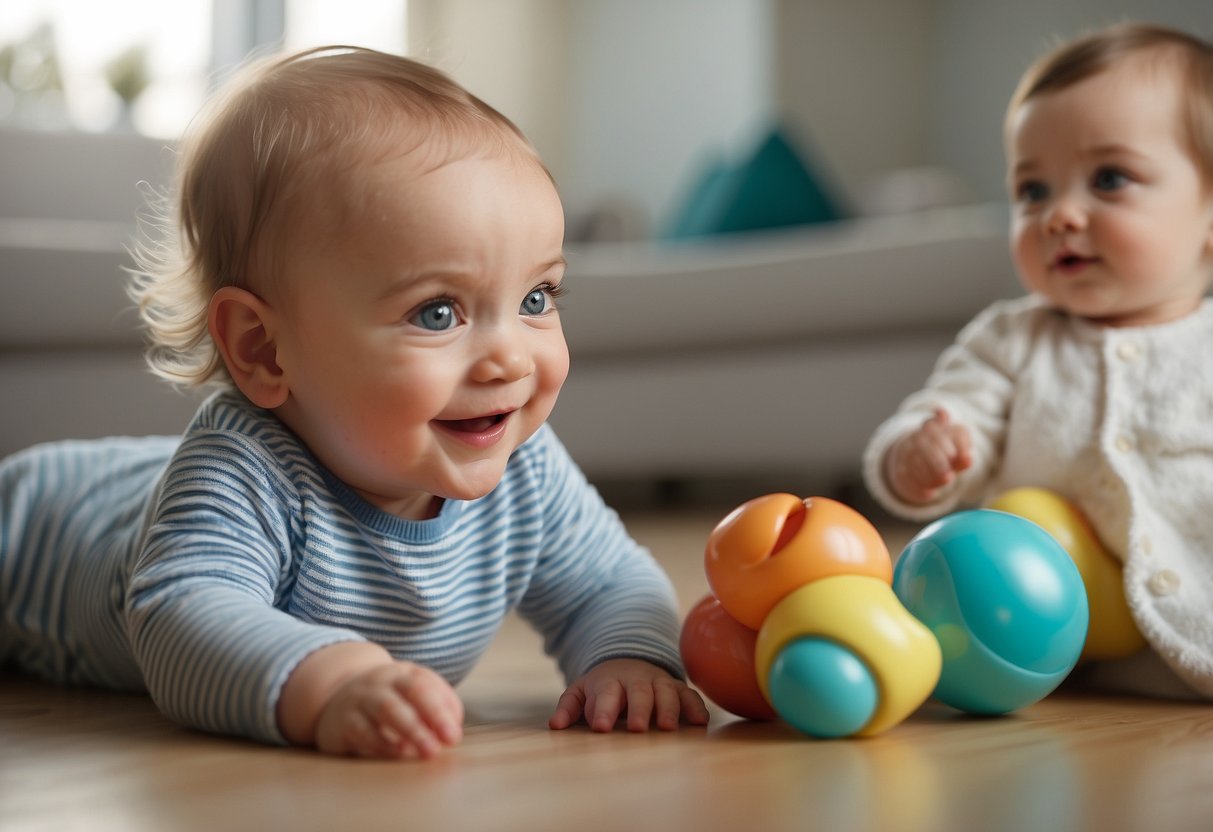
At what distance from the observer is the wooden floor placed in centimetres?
63

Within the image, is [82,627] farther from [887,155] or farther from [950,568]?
[887,155]

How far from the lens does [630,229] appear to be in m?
3.46

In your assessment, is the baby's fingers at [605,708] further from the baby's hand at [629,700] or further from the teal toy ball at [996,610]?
the teal toy ball at [996,610]

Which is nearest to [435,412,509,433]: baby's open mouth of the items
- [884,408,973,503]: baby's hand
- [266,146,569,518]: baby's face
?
[266,146,569,518]: baby's face

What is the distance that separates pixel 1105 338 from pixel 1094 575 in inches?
8.3

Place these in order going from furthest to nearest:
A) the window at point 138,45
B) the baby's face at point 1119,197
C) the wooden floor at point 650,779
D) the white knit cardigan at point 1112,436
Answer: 1. the window at point 138,45
2. the baby's face at point 1119,197
3. the white knit cardigan at point 1112,436
4. the wooden floor at point 650,779

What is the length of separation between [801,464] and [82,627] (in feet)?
5.54

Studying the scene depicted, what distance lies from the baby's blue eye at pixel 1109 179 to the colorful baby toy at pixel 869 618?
354mm

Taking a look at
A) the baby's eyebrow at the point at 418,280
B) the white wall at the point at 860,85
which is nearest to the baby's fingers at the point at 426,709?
the baby's eyebrow at the point at 418,280

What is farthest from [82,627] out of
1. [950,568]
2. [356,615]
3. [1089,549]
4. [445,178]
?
[1089,549]

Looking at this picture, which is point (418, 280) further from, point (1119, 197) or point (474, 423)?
point (1119, 197)

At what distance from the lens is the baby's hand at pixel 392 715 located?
0.74 m

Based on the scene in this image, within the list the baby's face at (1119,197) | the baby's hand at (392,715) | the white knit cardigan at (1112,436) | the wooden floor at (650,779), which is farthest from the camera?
the baby's face at (1119,197)

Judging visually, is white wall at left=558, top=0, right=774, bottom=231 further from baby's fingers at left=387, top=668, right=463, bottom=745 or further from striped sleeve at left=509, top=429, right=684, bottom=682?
baby's fingers at left=387, top=668, right=463, bottom=745
